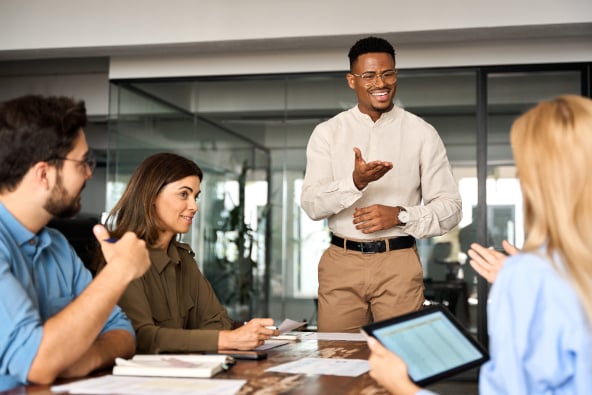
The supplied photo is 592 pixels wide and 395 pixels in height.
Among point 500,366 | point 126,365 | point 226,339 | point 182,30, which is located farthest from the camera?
point 182,30

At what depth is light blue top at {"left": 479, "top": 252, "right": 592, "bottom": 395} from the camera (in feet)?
4.51

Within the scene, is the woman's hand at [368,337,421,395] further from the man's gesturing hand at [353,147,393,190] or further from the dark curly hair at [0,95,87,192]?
the man's gesturing hand at [353,147,393,190]

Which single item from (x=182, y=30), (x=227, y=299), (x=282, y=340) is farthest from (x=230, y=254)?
(x=282, y=340)

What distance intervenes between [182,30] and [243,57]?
724 mm

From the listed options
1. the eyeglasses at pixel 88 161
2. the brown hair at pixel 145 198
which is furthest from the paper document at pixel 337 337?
the eyeglasses at pixel 88 161

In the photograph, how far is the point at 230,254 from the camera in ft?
21.2

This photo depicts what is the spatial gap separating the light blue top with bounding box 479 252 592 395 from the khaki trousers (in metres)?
1.81

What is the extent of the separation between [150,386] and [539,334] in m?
0.82

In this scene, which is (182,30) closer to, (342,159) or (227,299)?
(227,299)

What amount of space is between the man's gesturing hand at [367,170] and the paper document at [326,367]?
Result: 1032 mm

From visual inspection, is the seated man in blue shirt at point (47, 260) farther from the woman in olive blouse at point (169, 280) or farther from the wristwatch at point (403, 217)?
the wristwatch at point (403, 217)

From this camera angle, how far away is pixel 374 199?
3422 millimetres

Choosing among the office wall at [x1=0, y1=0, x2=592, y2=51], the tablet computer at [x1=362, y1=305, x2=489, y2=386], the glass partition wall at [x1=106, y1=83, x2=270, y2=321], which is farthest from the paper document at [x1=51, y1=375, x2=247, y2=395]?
the glass partition wall at [x1=106, y1=83, x2=270, y2=321]

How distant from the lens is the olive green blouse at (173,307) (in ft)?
7.77
